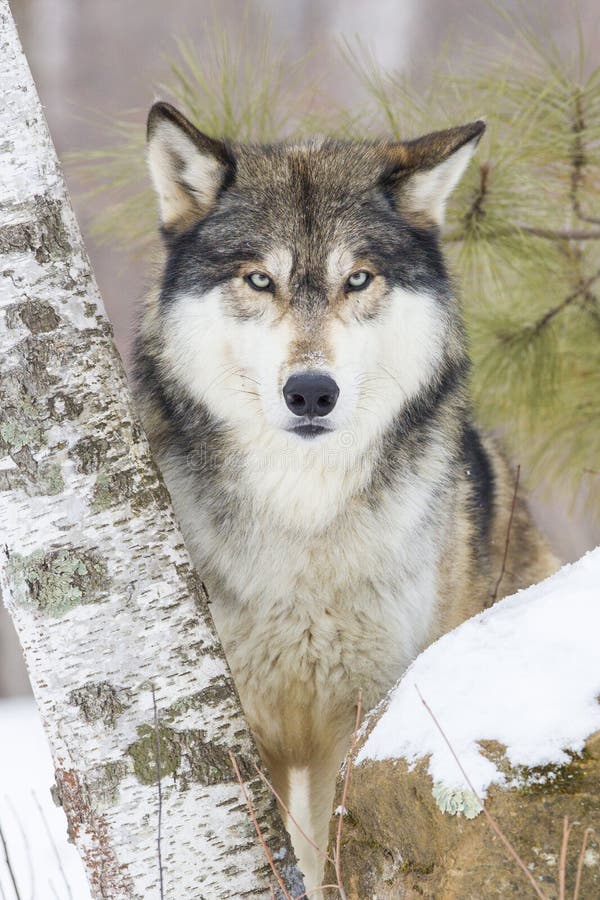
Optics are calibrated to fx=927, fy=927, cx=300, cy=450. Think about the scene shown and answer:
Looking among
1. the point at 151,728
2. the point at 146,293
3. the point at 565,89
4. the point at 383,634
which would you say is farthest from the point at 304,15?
the point at 151,728

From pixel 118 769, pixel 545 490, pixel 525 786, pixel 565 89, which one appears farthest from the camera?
pixel 545 490

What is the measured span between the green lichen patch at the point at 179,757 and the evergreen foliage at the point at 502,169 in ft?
7.06

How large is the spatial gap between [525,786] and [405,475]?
4.22 feet

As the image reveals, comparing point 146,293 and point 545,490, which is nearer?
point 146,293

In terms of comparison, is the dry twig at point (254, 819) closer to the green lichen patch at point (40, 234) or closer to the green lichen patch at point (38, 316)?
the green lichen patch at point (38, 316)

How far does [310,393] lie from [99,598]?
730mm

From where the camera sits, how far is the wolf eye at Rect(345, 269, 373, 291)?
260 centimetres

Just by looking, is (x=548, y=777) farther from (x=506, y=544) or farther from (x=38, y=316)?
(x=506, y=544)

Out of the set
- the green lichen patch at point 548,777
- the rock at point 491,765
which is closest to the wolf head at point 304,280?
the rock at point 491,765

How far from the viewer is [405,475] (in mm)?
2855

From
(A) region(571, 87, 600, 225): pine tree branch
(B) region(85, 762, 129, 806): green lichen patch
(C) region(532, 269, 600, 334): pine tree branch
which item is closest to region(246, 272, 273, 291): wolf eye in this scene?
(B) region(85, 762, 129, 806): green lichen patch

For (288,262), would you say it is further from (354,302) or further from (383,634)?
(383,634)

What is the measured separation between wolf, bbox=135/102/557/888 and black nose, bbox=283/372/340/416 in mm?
120

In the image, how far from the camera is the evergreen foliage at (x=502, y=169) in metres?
3.73
